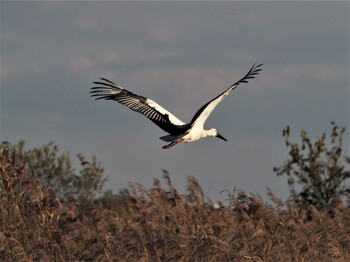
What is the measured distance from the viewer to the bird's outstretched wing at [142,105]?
58.9 feet

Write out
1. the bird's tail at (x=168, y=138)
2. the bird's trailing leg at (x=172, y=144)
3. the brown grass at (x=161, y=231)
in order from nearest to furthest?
the brown grass at (x=161, y=231)
the bird's trailing leg at (x=172, y=144)
the bird's tail at (x=168, y=138)

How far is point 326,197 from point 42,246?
20.4 meters

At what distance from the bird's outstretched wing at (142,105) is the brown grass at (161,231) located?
1198 mm

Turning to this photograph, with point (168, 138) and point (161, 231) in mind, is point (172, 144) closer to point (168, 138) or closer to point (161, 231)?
point (168, 138)

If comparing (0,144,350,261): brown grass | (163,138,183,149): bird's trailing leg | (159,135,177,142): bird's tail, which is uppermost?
(159,135,177,142): bird's tail

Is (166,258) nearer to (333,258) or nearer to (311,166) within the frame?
(333,258)

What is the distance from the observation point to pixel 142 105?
18.2 m

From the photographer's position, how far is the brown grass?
1301 cm

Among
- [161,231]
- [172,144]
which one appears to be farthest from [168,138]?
[161,231]

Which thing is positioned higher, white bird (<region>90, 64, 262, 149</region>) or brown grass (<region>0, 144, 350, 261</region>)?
white bird (<region>90, 64, 262, 149</region>)

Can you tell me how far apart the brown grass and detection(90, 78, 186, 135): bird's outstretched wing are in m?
1.20

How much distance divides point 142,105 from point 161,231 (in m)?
3.01

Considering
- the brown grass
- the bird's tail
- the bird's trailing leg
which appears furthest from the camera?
the bird's tail

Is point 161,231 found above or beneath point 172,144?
beneath
